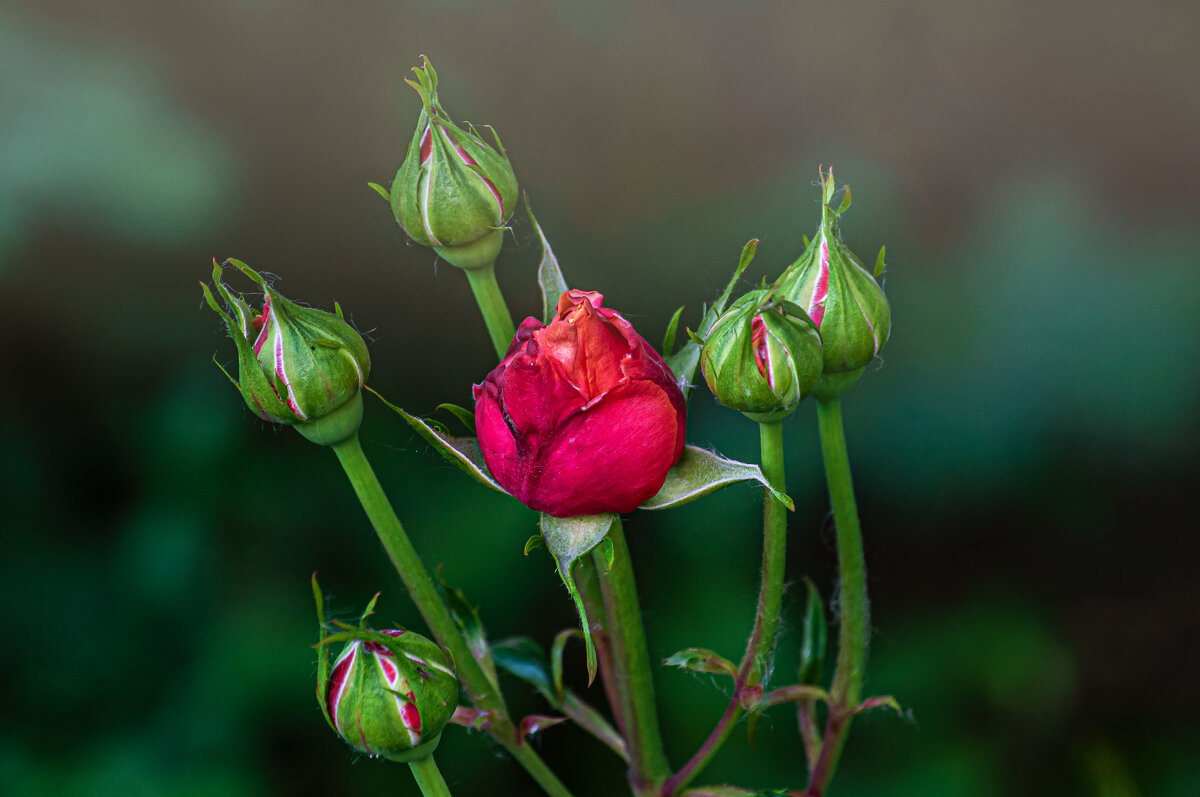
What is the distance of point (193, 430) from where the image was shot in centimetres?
77

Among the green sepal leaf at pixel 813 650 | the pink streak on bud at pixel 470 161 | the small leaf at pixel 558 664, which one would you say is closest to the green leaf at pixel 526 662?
the small leaf at pixel 558 664

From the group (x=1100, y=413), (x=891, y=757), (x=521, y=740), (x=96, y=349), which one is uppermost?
(x=96, y=349)

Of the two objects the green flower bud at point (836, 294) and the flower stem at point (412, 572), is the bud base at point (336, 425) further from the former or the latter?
the green flower bud at point (836, 294)

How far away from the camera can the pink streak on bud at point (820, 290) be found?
1.48ft

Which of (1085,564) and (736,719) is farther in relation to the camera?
(1085,564)

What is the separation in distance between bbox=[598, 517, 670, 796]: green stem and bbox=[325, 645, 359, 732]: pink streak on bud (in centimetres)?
11

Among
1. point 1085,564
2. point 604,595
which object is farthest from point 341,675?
point 1085,564

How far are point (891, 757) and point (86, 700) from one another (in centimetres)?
54

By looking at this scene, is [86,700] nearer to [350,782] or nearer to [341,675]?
[350,782]

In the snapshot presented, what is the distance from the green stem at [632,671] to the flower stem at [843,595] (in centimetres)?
Result: 9

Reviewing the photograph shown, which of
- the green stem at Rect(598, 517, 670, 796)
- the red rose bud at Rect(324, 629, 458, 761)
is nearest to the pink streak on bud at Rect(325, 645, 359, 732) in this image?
the red rose bud at Rect(324, 629, 458, 761)

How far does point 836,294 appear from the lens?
45 centimetres

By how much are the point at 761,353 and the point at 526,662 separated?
23 cm

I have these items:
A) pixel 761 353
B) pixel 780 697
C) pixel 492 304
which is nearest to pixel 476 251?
pixel 492 304
